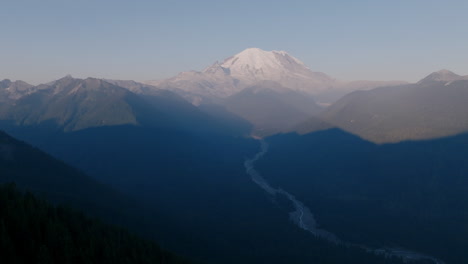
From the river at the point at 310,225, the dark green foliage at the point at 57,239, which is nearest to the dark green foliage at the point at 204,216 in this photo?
the river at the point at 310,225

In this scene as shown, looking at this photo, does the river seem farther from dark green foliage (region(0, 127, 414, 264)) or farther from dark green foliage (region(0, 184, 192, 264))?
dark green foliage (region(0, 184, 192, 264))

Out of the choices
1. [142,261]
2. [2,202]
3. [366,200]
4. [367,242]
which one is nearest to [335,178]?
[366,200]

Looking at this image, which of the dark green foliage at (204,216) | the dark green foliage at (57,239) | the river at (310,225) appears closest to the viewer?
the dark green foliage at (57,239)

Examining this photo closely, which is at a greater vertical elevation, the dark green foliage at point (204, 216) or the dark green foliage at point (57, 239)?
the dark green foliage at point (57, 239)

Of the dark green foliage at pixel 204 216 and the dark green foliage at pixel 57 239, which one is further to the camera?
the dark green foliage at pixel 204 216

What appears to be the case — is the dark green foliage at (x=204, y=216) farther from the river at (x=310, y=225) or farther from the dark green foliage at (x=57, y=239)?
the dark green foliage at (x=57, y=239)

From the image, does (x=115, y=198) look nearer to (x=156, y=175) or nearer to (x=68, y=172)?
(x=68, y=172)

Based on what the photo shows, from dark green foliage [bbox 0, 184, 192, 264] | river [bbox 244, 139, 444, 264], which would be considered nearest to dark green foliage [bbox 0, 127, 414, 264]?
river [bbox 244, 139, 444, 264]

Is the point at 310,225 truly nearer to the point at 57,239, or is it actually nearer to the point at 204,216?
the point at 204,216
